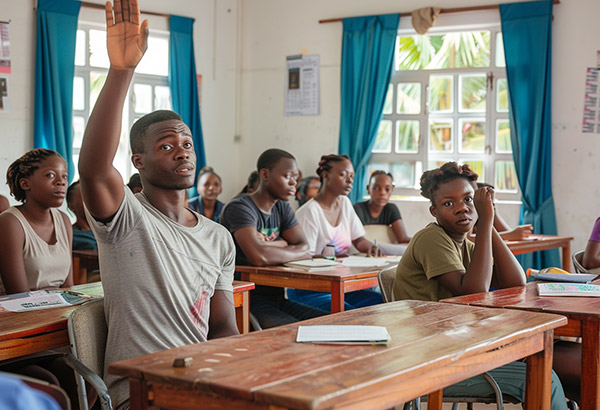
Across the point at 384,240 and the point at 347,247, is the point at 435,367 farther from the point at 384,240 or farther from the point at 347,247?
the point at 384,240

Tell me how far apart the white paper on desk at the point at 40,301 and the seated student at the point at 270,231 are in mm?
1100

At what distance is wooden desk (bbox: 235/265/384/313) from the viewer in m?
3.19

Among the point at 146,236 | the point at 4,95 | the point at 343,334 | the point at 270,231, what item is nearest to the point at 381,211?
the point at 270,231

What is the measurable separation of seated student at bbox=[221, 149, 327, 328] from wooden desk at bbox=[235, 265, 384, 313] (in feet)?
0.23

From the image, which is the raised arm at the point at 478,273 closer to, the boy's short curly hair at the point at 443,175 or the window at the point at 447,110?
the boy's short curly hair at the point at 443,175

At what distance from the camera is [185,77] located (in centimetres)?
721

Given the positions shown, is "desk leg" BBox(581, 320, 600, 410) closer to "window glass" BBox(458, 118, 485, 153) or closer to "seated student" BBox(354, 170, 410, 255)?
"seated student" BBox(354, 170, 410, 255)

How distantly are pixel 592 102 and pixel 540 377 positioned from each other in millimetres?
4869

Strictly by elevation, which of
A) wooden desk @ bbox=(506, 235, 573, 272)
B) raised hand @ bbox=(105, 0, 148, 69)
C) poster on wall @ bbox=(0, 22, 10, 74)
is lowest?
wooden desk @ bbox=(506, 235, 573, 272)

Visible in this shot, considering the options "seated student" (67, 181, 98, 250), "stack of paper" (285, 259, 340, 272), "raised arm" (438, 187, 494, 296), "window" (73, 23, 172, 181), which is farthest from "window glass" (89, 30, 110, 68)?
"raised arm" (438, 187, 494, 296)

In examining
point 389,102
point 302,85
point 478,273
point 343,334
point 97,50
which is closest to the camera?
point 343,334

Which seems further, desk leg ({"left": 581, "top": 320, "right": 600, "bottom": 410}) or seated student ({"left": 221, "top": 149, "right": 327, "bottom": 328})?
seated student ({"left": 221, "top": 149, "right": 327, "bottom": 328})

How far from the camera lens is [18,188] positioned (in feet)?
9.88

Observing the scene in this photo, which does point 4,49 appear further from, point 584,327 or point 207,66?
point 584,327
